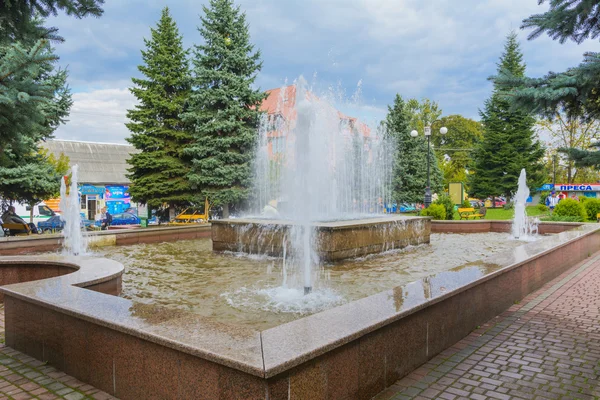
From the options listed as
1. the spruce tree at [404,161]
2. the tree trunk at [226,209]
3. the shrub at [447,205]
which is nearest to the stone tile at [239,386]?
the shrub at [447,205]

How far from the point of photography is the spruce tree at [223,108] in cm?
2045

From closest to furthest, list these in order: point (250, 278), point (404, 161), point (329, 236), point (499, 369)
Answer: point (499, 369), point (250, 278), point (329, 236), point (404, 161)

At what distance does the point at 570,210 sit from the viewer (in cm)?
1723

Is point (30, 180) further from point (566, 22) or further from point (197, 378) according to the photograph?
point (566, 22)

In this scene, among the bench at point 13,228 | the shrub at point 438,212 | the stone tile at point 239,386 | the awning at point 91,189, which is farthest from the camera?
the awning at point 91,189

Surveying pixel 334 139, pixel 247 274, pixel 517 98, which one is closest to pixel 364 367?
pixel 517 98

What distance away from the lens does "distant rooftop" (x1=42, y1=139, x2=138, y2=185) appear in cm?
3847

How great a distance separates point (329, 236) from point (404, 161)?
2488cm

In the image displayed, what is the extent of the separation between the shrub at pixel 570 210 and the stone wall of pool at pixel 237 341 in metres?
14.7

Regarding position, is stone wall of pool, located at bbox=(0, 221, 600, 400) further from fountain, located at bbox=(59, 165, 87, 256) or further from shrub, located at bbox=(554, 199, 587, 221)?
shrub, located at bbox=(554, 199, 587, 221)

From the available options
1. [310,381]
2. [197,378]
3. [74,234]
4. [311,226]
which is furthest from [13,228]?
[310,381]

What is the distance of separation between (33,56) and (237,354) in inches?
162

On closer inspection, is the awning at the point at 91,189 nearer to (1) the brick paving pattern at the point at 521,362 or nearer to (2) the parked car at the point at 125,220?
(2) the parked car at the point at 125,220

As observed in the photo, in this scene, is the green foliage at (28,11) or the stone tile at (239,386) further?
the green foliage at (28,11)
